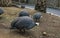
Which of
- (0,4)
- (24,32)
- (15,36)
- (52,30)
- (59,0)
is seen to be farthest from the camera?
(59,0)

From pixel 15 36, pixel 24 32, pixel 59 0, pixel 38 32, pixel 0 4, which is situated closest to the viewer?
pixel 15 36

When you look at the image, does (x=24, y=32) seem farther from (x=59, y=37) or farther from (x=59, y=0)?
(x=59, y=0)

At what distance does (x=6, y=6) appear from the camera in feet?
36.3

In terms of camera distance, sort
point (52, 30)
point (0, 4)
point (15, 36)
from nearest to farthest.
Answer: point (15, 36)
point (52, 30)
point (0, 4)

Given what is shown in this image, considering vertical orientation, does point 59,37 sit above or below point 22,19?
below

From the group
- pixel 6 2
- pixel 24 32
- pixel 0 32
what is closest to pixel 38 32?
pixel 24 32

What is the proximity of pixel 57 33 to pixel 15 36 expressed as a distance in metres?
1.67

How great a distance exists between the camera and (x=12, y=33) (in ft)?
17.0

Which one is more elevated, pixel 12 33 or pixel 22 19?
pixel 22 19

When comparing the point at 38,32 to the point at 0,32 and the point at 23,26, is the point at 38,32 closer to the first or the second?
the point at 23,26

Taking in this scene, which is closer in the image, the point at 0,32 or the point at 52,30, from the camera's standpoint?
the point at 0,32

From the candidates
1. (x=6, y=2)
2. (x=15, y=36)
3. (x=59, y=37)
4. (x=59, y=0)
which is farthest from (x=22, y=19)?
Result: (x=59, y=0)

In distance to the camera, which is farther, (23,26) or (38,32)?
(38,32)

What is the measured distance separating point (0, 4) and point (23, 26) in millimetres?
6222
